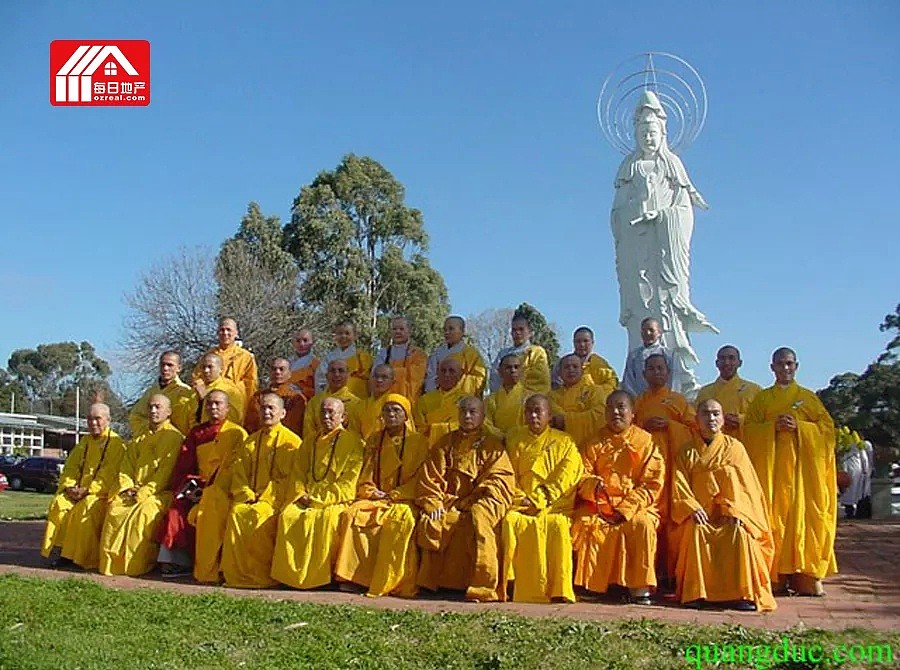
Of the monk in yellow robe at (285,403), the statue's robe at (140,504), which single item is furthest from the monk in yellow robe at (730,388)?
the statue's robe at (140,504)

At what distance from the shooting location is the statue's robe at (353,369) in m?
9.97

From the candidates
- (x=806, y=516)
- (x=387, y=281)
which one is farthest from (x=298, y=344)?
(x=387, y=281)

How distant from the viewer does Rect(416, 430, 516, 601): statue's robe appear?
7.52 meters

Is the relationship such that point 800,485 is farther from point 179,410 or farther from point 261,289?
point 261,289

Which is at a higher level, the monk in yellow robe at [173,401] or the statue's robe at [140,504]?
the monk in yellow robe at [173,401]

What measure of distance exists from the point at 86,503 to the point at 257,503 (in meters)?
1.95

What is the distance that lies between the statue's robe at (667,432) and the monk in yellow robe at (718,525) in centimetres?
19

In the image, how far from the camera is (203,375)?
1007 cm

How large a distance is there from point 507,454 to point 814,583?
2.73 meters

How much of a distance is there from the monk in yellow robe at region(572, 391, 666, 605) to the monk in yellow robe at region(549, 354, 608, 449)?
41cm

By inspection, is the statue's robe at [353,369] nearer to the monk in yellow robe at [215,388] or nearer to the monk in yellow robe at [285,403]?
the monk in yellow robe at [285,403]

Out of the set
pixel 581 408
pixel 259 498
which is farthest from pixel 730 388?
pixel 259 498

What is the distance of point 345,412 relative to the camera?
30.1 feet

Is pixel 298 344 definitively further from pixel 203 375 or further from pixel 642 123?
pixel 642 123
